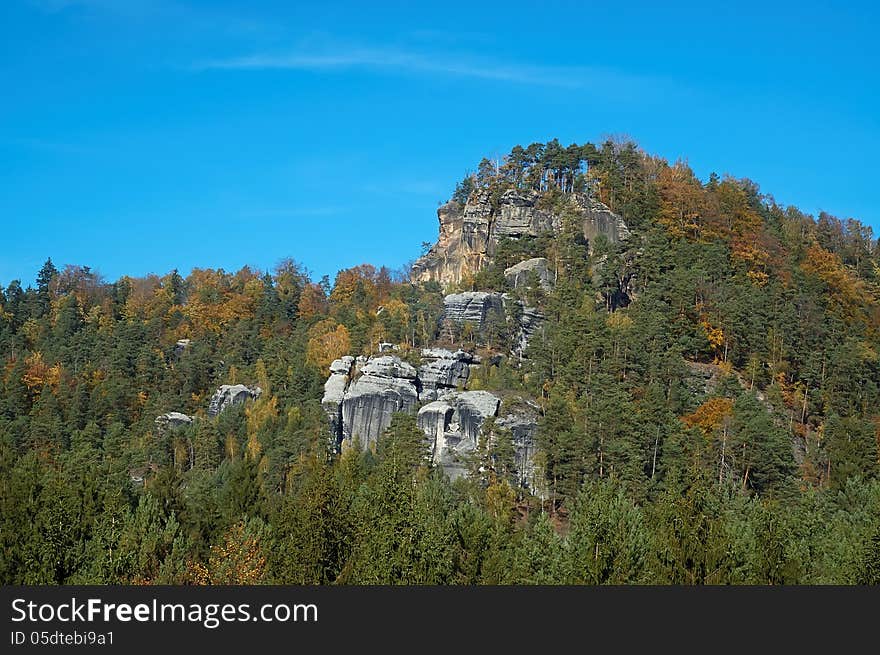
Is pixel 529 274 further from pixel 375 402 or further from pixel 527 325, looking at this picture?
pixel 375 402

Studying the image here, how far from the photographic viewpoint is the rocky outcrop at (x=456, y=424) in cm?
7275

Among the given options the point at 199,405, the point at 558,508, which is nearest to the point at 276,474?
the point at 558,508

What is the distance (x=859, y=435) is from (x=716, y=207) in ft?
118

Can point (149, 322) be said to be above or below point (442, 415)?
above

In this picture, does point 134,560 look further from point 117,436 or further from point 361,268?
point 361,268

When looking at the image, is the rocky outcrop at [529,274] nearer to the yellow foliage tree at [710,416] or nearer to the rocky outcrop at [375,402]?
the rocky outcrop at [375,402]

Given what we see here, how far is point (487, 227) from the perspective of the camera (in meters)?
101

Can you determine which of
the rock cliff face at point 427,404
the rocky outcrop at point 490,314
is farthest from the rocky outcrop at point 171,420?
the rocky outcrop at point 490,314

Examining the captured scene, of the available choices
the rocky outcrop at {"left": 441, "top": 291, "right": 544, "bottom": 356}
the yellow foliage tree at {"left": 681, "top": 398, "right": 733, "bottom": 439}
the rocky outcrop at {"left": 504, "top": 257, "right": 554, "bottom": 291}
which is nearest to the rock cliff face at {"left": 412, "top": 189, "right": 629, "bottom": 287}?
the rocky outcrop at {"left": 504, "top": 257, "right": 554, "bottom": 291}

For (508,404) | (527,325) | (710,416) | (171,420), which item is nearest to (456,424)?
(508,404)

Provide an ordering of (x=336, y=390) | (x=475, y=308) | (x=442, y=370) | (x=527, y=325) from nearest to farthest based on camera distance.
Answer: (x=442, y=370)
(x=336, y=390)
(x=527, y=325)
(x=475, y=308)

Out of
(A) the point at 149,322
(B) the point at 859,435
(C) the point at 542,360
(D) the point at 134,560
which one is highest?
(A) the point at 149,322

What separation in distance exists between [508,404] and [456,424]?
13.7 ft

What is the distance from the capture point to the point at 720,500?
162 feet
